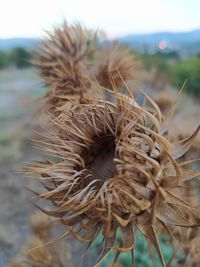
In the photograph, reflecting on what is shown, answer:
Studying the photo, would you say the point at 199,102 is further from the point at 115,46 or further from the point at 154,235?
the point at 154,235

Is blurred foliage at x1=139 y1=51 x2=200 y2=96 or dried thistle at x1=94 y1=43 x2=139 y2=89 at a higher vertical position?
dried thistle at x1=94 y1=43 x2=139 y2=89

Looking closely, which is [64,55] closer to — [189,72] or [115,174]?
[115,174]

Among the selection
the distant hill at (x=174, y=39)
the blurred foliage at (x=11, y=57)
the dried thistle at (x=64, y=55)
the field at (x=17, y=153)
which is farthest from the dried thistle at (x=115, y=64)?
the blurred foliage at (x=11, y=57)

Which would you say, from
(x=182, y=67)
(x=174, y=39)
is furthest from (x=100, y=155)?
(x=182, y=67)

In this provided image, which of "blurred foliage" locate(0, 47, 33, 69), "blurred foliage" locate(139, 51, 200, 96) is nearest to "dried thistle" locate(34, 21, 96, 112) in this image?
"blurred foliage" locate(139, 51, 200, 96)

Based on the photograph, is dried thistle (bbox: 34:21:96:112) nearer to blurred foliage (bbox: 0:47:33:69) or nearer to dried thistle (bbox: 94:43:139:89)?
dried thistle (bbox: 94:43:139:89)

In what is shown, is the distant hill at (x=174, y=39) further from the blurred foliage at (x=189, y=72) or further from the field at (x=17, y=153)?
the field at (x=17, y=153)

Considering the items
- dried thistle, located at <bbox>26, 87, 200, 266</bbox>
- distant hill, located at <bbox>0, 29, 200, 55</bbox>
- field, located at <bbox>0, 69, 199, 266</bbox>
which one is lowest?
field, located at <bbox>0, 69, 199, 266</bbox>
